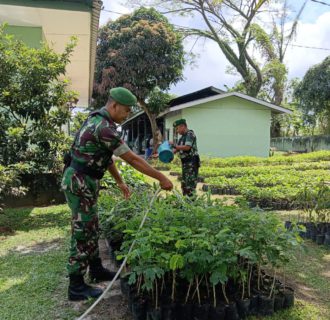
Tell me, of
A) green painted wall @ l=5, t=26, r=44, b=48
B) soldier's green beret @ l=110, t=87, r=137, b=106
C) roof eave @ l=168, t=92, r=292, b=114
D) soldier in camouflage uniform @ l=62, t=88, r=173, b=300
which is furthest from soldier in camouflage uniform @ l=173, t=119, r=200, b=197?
roof eave @ l=168, t=92, r=292, b=114

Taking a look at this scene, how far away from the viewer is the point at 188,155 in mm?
6391

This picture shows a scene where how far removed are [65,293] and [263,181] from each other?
758 centimetres

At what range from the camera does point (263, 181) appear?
33.1ft

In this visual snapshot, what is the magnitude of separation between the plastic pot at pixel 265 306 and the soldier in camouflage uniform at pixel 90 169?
1.20 meters

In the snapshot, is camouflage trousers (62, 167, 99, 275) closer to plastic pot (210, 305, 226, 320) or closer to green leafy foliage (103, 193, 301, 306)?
green leafy foliage (103, 193, 301, 306)

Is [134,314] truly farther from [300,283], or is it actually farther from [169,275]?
[300,283]

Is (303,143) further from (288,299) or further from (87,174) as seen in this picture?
(87,174)

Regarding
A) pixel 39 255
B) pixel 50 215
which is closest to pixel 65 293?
pixel 39 255

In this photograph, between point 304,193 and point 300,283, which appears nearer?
point 300,283

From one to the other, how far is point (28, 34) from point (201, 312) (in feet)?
26.4

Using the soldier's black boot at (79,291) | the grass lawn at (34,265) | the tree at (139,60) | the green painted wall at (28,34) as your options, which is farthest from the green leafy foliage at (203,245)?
the tree at (139,60)

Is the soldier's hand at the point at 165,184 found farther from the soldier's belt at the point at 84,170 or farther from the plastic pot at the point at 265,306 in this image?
the plastic pot at the point at 265,306

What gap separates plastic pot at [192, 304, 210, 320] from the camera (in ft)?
9.06

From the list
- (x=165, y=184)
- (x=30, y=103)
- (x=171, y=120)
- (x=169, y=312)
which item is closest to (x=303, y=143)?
(x=171, y=120)
